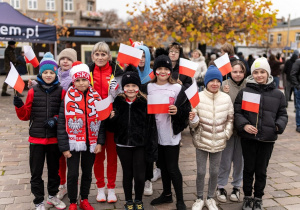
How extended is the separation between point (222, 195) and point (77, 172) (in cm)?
193

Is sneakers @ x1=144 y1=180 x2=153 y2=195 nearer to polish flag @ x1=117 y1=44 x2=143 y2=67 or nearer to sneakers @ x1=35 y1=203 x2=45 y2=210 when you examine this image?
sneakers @ x1=35 y1=203 x2=45 y2=210

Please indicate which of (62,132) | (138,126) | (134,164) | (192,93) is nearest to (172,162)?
(134,164)

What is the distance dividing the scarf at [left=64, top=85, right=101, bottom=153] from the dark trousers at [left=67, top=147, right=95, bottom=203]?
4.5 inches

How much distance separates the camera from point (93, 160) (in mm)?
3570

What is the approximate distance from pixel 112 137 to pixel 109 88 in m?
0.63

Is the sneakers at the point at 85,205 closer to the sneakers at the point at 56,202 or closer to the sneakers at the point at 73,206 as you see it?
the sneakers at the point at 73,206

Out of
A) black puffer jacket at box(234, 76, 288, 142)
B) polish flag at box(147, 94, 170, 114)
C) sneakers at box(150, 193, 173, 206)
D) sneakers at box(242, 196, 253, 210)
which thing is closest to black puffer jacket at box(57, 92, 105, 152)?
polish flag at box(147, 94, 170, 114)

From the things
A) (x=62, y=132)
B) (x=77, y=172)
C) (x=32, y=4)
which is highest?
(x=32, y=4)

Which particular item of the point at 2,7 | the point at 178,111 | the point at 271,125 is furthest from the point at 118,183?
the point at 2,7

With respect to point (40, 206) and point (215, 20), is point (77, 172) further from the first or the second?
point (215, 20)

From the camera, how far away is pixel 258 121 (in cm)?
351

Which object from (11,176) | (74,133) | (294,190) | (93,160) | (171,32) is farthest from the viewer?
(171,32)

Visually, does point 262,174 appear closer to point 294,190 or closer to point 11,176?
point 294,190

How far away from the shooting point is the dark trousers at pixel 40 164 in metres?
3.41
